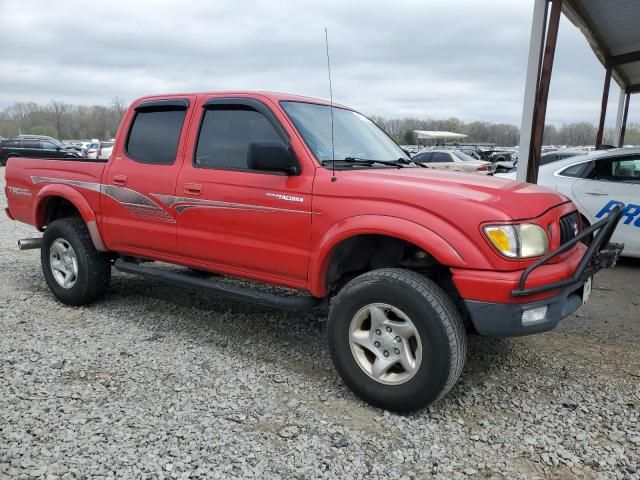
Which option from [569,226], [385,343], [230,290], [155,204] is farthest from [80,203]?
[569,226]

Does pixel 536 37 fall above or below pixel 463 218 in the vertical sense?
above

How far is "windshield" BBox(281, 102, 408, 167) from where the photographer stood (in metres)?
3.68

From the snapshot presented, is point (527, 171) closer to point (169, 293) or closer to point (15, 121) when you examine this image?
point (169, 293)

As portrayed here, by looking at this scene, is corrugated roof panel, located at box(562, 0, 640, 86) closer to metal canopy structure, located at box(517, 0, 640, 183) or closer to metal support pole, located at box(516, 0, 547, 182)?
metal canopy structure, located at box(517, 0, 640, 183)

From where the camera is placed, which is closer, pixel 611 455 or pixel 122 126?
pixel 611 455

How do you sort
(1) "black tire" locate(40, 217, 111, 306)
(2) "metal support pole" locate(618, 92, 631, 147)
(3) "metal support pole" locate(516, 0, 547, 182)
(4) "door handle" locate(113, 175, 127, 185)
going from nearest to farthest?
1. (4) "door handle" locate(113, 175, 127, 185)
2. (1) "black tire" locate(40, 217, 111, 306)
3. (3) "metal support pole" locate(516, 0, 547, 182)
4. (2) "metal support pole" locate(618, 92, 631, 147)

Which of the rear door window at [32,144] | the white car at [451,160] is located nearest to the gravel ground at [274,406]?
the white car at [451,160]

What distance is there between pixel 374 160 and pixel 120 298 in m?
3.03

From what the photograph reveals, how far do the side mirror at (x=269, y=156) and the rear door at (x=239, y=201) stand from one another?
0.14 metres

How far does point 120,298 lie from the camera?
17.5 ft

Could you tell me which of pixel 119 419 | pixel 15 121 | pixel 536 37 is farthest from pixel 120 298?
pixel 15 121

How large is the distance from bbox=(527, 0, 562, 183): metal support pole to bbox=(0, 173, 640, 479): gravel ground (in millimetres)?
2995

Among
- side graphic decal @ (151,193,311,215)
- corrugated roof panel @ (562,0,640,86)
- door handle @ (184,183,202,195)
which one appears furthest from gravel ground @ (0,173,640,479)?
corrugated roof panel @ (562,0,640,86)

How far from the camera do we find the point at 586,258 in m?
2.97
